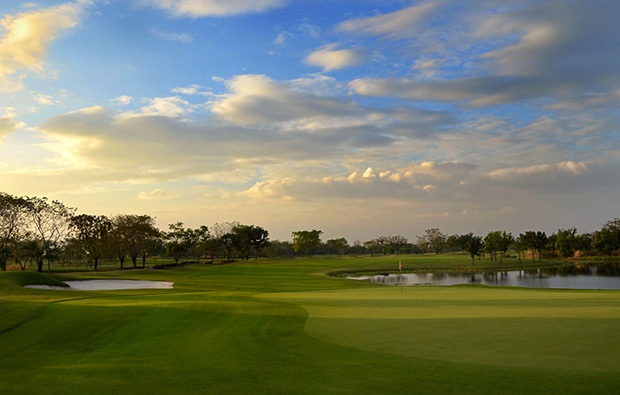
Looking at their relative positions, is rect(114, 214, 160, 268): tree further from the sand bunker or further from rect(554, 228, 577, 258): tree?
rect(554, 228, 577, 258): tree

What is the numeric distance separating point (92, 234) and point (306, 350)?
290 ft

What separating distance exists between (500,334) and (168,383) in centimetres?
1032

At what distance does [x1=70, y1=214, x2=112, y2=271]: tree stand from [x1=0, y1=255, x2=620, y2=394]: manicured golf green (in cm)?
7018

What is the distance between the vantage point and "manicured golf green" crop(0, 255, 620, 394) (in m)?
9.68

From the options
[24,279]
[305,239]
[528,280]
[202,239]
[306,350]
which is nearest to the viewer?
[306,350]

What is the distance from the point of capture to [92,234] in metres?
88.2

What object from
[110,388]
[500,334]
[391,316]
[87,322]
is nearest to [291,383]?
[110,388]

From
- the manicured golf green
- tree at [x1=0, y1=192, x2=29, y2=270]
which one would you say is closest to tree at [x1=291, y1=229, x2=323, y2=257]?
tree at [x1=0, y1=192, x2=29, y2=270]

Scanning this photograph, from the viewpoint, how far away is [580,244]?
502ft

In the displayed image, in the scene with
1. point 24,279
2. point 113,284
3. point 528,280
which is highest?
point 24,279

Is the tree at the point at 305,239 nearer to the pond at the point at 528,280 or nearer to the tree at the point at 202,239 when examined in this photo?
the tree at the point at 202,239

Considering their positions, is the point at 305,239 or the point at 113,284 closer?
the point at 113,284

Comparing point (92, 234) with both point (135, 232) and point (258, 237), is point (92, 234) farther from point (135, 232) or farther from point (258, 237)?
point (258, 237)

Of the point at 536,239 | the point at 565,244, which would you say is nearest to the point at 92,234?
the point at 536,239
